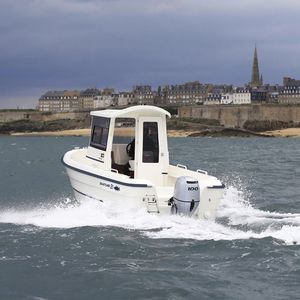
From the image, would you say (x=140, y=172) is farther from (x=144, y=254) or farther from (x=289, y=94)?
(x=289, y=94)

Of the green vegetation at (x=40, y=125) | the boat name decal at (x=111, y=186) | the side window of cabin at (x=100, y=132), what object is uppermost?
the side window of cabin at (x=100, y=132)

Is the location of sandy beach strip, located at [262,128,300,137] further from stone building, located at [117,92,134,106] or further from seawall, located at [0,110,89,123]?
stone building, located at [117,92,134,106]

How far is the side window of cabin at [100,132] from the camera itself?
17.1 meters

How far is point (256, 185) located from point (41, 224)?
42.8 ft

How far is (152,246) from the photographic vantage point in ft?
43.3

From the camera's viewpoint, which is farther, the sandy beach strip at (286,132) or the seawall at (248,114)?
the seawall at (248,114)

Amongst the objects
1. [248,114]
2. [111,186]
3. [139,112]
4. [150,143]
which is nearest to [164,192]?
[111,186]

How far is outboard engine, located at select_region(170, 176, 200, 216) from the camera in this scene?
48.4ft

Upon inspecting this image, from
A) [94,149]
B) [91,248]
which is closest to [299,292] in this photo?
[91,248]

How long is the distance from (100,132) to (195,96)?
538 feet

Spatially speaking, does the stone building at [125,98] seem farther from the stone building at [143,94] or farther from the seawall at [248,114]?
the seawall at [248,114]

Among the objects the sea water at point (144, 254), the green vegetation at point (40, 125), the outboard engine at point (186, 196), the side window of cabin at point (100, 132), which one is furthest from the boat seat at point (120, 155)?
the green vegetation at point (40, 125)

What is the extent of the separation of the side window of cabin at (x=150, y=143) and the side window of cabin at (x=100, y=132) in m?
0.97

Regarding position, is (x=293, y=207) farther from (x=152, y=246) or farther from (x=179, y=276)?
(x=179, y=276)
